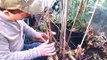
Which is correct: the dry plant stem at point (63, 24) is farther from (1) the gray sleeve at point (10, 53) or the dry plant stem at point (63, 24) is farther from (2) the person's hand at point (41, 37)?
(1) the gray sleeve at point (10, 53)

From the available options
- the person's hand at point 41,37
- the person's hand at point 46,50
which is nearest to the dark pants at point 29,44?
the person's hand at point 41,37

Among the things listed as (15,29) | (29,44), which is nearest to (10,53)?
(15,29)

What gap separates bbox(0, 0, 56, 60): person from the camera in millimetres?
1224

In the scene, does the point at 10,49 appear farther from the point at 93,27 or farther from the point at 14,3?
the point at 93,27

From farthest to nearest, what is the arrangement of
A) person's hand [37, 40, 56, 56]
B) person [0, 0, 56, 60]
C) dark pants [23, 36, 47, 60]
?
1. dark pants [23, 36, 47, 60]
2. person's hand [37, 40, 56, 56]
3. person [0, 0, 56, 60]

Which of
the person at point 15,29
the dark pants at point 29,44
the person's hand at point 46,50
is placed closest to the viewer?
the person at point 15,29

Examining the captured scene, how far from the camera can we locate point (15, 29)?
1388 mm

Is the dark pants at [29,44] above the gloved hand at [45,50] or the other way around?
the other way around

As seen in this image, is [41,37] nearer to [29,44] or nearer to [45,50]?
[29,44]

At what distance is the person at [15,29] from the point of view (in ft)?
4.01

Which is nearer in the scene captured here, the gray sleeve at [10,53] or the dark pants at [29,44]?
the gray sleeve at [10,53]

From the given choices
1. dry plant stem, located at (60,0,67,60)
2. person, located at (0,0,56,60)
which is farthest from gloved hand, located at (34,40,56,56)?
dry plant stem, located at (60,0,67,60)

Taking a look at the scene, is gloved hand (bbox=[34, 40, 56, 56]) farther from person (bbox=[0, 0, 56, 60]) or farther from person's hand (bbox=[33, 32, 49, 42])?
person's hand (bbox=[33, 32, 49, 42])

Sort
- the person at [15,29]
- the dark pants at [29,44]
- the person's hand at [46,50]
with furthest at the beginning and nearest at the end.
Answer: the dark pants at [29,44]
the person's hand at [46,50]
the person at [15,29]
